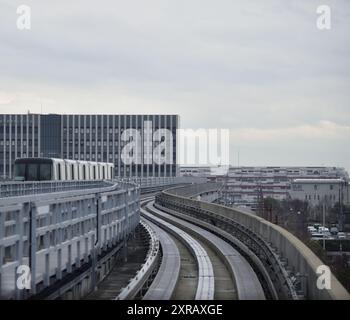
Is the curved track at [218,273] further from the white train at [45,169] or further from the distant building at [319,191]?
the distant building at [319,191]

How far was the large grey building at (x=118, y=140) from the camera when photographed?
91.1 meters

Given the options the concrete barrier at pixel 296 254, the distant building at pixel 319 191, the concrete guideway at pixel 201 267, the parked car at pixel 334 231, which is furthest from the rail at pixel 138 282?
the distant building at pixel 319 191

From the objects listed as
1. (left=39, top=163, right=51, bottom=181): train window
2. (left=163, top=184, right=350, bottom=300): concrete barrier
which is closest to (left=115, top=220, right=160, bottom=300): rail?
(left=163, top=184, right=350, bottom=300): concrete barrier

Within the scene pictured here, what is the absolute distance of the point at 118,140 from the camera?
97250mm

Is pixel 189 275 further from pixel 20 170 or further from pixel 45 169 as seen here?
pixel 20 170

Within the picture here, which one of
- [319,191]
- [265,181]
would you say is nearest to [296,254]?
[319,191]

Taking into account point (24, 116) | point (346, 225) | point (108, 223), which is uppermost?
point (24, 116)

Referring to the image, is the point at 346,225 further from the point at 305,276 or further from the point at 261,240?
the point at 305,276

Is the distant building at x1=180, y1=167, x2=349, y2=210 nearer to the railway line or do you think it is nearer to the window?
the window

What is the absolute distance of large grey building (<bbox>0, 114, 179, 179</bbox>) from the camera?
91125mm
